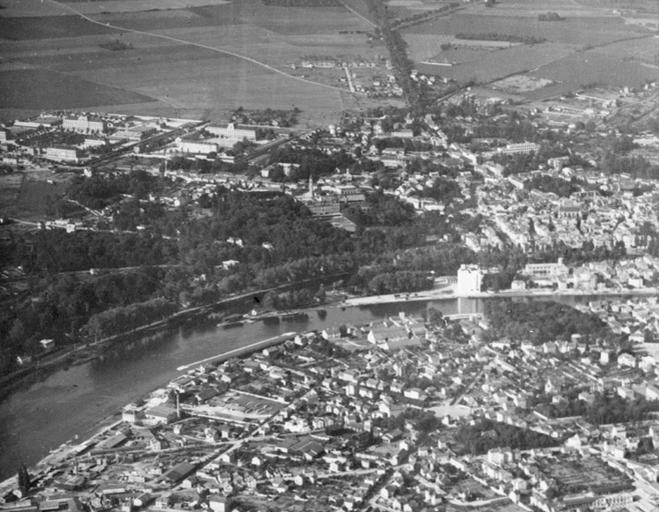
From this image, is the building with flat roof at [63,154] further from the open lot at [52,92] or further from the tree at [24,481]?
the tree at [24,481]

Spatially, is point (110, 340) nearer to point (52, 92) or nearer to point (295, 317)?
point (295, 317)

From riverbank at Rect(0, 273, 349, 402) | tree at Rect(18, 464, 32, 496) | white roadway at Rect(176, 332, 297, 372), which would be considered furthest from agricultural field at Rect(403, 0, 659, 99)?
tree at Rect(18, 464, 32, 496)

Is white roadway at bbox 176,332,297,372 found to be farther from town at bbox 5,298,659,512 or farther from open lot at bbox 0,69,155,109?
open lot at bbox 0,69,155,109

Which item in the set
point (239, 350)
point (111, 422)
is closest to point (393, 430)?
point (111, 422)

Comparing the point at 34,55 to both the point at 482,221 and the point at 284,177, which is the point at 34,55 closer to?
the point at 284,177

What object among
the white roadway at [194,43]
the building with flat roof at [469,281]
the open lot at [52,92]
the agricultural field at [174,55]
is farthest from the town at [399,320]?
the white roadway at [194,43]

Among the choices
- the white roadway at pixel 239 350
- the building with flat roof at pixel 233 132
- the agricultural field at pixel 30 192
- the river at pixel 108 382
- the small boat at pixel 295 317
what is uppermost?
the building with flat roof at pixel 233 132

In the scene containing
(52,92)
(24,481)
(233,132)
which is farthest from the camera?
(52,92)
